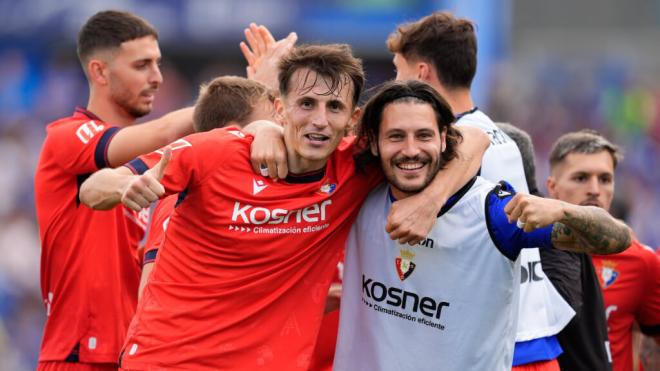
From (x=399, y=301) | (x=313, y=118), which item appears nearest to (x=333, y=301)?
(x=399, y=301)

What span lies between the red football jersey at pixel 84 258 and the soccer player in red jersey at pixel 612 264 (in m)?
2.66

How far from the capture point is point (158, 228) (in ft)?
19.6

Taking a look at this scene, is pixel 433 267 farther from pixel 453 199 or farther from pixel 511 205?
pixel 511 205

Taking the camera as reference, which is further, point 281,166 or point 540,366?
point 540,366

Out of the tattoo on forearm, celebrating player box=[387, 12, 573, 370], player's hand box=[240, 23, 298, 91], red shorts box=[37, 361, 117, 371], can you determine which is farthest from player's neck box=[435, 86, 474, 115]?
red shorts box=[37, 361, 117, 371]

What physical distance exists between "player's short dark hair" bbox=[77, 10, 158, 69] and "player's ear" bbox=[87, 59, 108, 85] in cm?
6

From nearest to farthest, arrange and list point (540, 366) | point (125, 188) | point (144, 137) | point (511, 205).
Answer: point (511, 205) < point (125, 188) < point (540, 366) < point (144, 137)

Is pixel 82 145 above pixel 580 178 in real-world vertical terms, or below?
above

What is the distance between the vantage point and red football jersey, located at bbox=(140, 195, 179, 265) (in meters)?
5.84

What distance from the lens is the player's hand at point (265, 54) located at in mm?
6547

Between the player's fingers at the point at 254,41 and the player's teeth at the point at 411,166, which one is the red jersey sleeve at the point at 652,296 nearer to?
the player's teeth at the point at 411,166

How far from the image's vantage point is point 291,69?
5.32 metres

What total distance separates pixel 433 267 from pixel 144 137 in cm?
190

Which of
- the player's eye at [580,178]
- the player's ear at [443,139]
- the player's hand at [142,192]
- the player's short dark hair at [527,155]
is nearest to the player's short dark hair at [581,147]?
A: the player's eye at [580,178]
